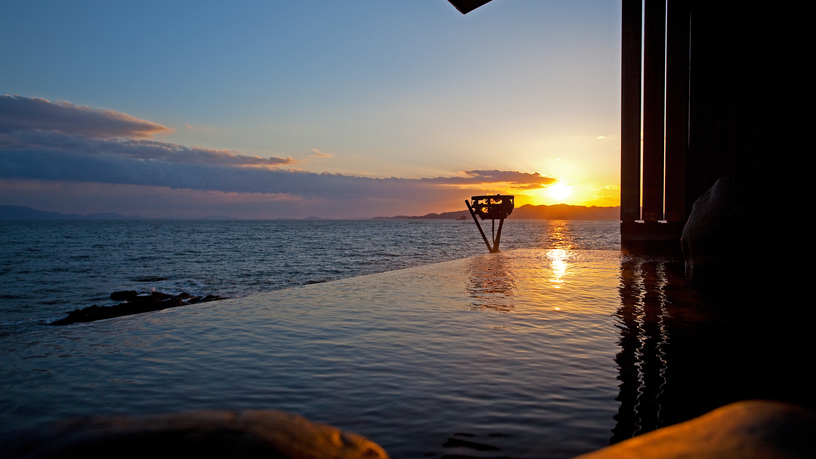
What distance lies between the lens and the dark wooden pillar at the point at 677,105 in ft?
47.0

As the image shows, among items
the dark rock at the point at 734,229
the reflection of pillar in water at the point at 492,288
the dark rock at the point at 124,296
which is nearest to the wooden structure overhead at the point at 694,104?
the dark rock at the point at 734,229

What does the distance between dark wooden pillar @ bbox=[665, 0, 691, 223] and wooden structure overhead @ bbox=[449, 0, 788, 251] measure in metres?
0.03

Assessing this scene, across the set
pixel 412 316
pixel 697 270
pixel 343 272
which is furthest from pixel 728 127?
pixel 343 272

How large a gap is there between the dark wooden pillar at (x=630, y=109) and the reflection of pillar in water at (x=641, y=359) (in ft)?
30.1

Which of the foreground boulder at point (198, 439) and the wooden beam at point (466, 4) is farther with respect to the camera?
the wooden beam at point (466, 4)

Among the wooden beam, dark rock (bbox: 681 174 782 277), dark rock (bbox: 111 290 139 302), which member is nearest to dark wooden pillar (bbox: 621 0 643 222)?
dark rock (bbox: 681 174 782 277)

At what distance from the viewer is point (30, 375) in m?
3.32

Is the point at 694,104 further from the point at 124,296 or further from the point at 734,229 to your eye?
the point at 124,296

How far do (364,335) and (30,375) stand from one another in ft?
8.65

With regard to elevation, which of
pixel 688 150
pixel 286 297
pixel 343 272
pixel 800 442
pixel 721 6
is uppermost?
pixel 721 6

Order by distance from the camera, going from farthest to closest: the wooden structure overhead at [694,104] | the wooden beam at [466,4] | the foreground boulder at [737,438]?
the wooden structure overhead at [694,104] < the wooden beam at [466,4] < the foreground boulder at [737,438]

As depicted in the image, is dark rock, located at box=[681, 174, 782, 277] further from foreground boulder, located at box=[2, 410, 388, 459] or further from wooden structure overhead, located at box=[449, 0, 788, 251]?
→ foreground boulder, located at box=[2, 410, 388, 459]

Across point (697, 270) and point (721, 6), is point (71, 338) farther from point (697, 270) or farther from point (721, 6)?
point (721, 6)

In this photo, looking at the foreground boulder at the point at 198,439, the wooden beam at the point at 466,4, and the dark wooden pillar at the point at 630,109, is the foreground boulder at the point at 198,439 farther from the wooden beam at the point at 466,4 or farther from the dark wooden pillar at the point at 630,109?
the dark wooden pillar at the point at 630,109
